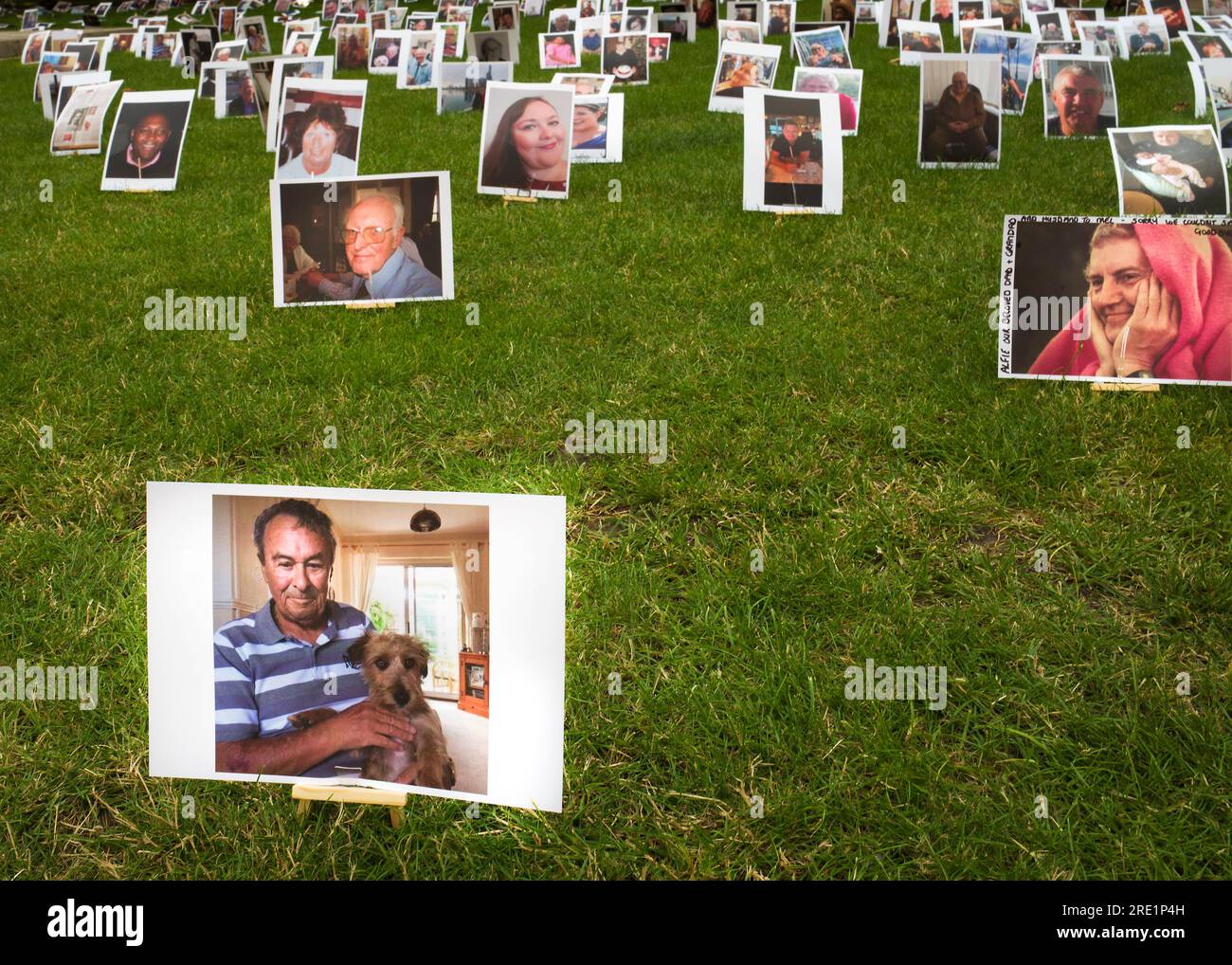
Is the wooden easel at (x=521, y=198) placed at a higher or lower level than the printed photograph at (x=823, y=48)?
lower

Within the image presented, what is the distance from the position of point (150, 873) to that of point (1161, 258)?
405cm

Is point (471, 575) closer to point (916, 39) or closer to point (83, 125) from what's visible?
point (83, 125)

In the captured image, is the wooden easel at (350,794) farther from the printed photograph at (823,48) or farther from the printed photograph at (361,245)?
the printed photograph at (823,48)

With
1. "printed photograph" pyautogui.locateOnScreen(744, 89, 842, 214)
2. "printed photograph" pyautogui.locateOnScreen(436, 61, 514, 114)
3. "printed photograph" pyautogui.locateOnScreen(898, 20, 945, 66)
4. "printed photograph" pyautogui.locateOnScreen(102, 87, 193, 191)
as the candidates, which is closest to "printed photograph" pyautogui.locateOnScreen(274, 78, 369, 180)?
"printed photograph" pyautogui.locateOnScreen(102, 87, 193, 191)

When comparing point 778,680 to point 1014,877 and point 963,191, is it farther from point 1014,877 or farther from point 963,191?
point 963,191

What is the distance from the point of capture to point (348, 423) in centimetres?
425

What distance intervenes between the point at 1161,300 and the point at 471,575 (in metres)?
3.36

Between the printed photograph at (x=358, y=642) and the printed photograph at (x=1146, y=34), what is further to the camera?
the printed photograph at (x=1146, y=34)

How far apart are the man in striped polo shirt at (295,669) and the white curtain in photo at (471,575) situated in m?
0.22

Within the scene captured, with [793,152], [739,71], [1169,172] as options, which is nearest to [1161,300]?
[1169,172]

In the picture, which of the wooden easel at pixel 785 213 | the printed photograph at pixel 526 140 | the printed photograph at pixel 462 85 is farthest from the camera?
the printed photograph at pixel 462 85

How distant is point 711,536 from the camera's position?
3469mm

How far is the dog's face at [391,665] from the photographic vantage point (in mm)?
2160

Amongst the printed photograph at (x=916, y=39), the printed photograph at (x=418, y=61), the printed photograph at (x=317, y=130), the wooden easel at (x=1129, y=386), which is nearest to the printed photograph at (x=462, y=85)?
the printed photograph at (x=418, y=61)
